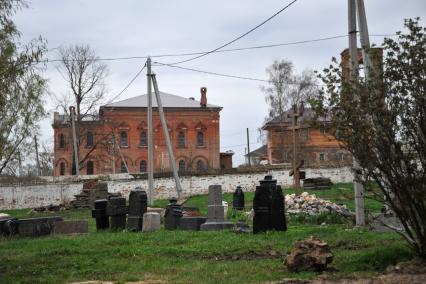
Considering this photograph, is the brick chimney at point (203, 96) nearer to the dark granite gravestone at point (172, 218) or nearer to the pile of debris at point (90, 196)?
the pile of debris at point (90, 196)

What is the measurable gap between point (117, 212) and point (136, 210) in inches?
27.4

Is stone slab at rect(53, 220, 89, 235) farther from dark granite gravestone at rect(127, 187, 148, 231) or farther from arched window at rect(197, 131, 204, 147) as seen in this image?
arched window at rect(197, 131, 204, 147)

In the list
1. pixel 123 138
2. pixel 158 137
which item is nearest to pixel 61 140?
pixel 123 138

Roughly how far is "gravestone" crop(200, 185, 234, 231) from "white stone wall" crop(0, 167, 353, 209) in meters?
22.9

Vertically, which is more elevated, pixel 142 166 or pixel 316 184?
pixel 142 166

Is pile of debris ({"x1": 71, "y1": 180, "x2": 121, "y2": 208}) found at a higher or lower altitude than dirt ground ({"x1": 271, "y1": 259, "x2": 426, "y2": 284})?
higher

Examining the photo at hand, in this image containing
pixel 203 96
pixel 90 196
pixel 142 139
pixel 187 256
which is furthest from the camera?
pixel 203 96

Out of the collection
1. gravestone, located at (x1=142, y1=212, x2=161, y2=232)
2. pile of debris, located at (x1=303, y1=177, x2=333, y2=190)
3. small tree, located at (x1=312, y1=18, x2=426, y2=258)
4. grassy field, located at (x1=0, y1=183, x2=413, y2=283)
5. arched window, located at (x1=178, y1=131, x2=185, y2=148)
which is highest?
arched window, located at (x1=178, y1=131, x2=185, y2=148)

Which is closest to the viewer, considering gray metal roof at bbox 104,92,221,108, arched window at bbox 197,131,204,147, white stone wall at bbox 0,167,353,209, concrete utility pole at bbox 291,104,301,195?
concrete utility pole at bbox 291,104,301,195

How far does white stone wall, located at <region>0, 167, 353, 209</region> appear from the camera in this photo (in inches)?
1517

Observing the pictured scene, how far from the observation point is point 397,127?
7.85m

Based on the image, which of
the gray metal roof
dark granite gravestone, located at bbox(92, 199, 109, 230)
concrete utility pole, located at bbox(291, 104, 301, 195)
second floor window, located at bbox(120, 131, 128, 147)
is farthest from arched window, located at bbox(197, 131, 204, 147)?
dark granite gravestone, located at bbox(92, 199, 109, 230)

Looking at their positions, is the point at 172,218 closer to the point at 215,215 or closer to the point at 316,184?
the point at 215,215

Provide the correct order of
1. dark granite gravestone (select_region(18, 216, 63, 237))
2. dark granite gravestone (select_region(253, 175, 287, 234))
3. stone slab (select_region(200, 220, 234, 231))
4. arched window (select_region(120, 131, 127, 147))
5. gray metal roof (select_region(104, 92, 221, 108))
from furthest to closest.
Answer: gray metal roof (select_region(104, 92, 221, 108))
arched window (select_region(120, 131, 127, 147))
dark granite gravestone (select_region(18, 216, 63, 237))
stone slab (select_region(200, 220, 234, 231))
dark granite gravestone (select_region(253, 175, 287, 234))
